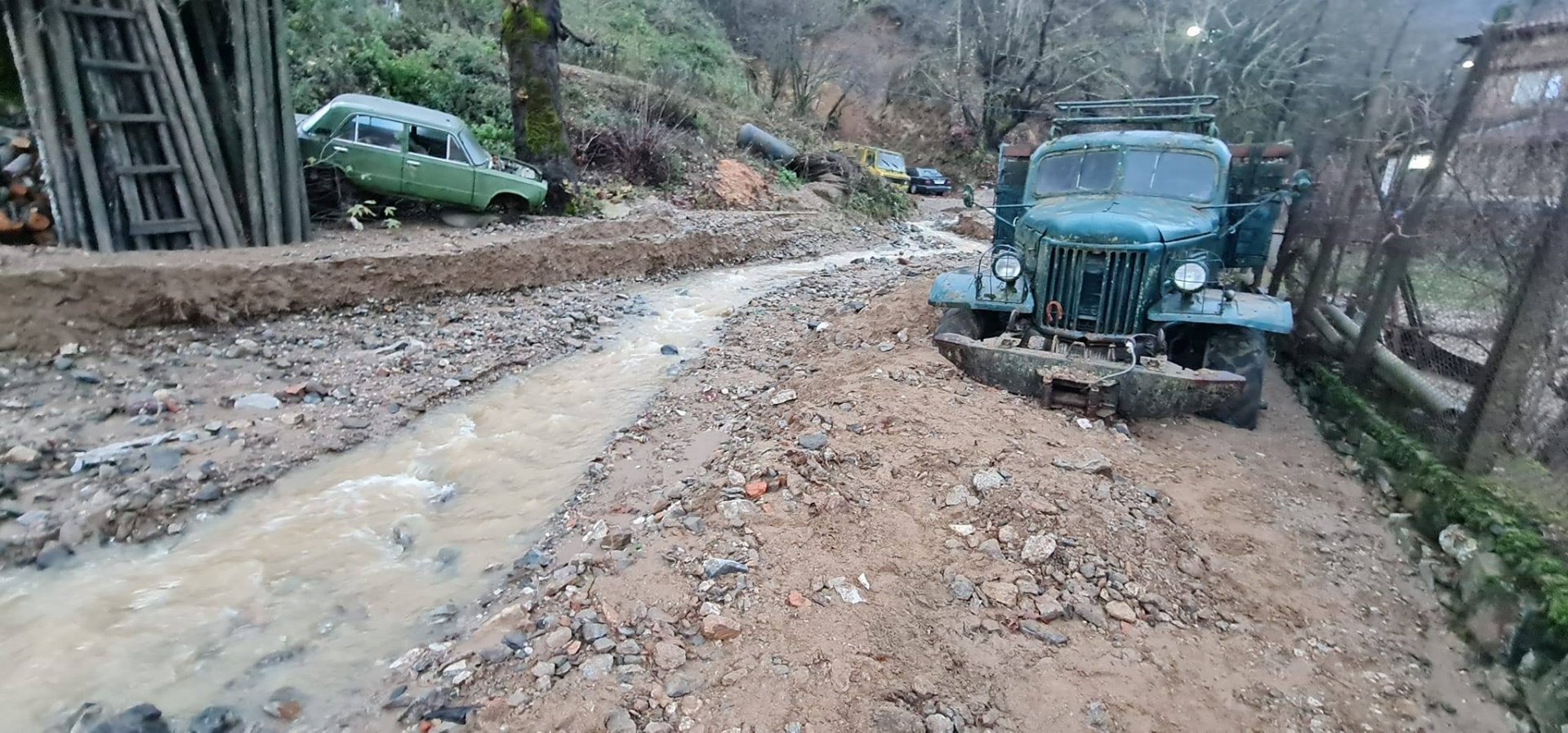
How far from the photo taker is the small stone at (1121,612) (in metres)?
3.65

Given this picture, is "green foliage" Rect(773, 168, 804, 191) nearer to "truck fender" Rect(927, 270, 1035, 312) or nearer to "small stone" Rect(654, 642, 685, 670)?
"truck fender" Rect(927, 270, 1035, 312)

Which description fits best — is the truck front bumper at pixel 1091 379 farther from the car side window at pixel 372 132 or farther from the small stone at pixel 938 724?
the car side window at pixel 372 132

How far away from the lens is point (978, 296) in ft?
21.3

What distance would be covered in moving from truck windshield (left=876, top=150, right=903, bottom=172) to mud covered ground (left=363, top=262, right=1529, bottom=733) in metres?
19.5

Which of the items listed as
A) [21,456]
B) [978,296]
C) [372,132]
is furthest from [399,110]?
[978,296]

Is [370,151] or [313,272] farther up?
[370,151]

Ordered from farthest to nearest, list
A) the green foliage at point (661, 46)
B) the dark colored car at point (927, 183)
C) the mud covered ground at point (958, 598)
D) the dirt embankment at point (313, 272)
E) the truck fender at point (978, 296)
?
the dark colored car at point (927, 183) → the green foliage at point (661, 46) → the truck fender at point (978, 296) → the dirt embankment at point (313, 272) → the mud covered ground at point (958, 598)

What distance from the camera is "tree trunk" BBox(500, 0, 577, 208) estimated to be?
11.8 m

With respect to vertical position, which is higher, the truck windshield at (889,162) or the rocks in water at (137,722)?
the truck windshield at (889,162)

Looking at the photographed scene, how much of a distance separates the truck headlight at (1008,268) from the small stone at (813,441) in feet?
7.30

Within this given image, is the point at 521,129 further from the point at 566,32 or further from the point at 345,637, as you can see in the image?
the point at 345,637

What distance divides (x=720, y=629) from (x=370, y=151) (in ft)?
28.6

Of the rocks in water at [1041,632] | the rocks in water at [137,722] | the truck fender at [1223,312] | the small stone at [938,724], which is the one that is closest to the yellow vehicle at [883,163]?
the truck fender at [1223,312]

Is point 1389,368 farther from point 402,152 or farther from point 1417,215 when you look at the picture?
point 402,152
